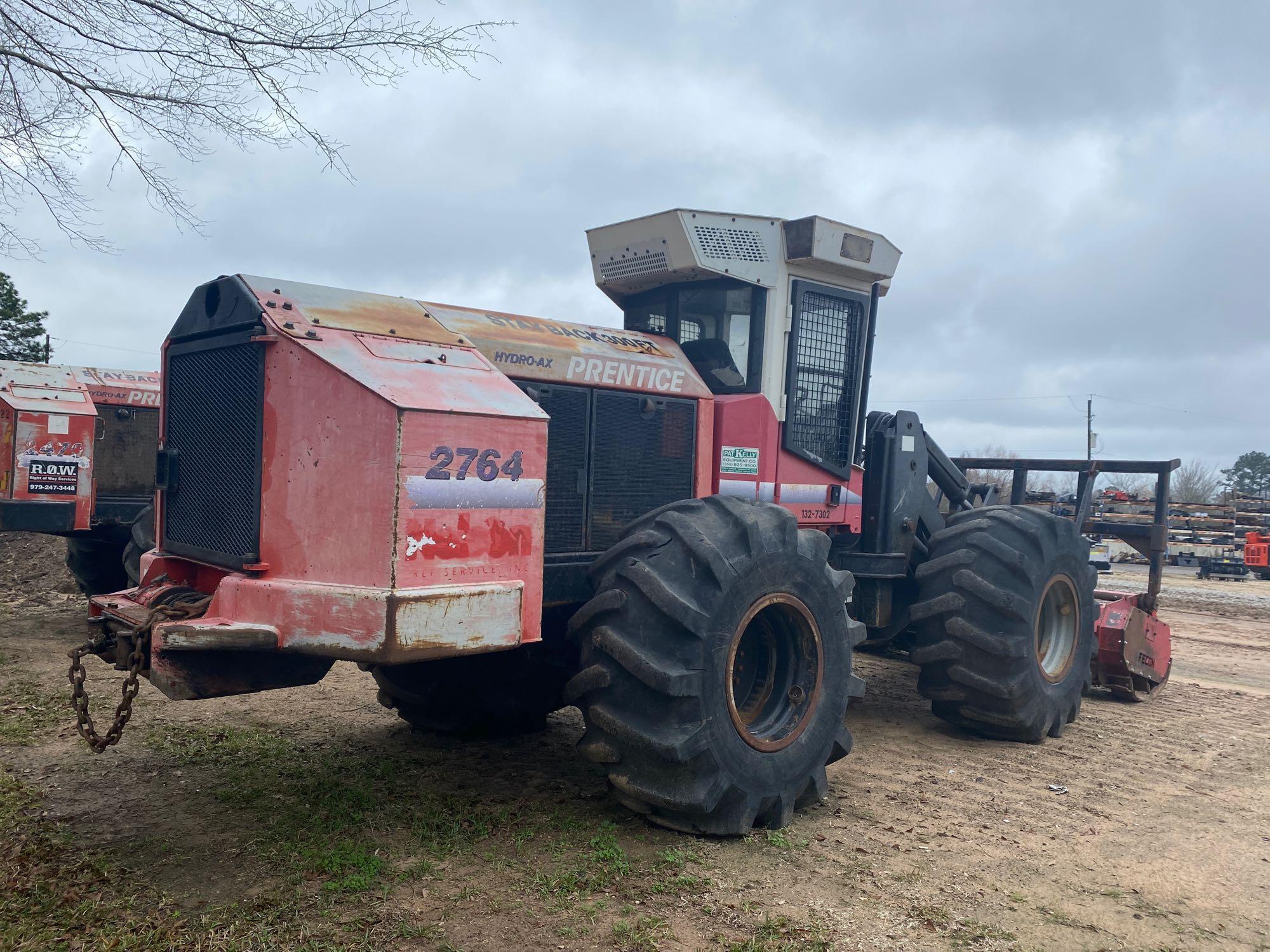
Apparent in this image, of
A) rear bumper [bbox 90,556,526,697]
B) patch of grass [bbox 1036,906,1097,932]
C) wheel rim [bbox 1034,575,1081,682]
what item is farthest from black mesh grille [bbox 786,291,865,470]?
patch of grass [bbox 1036,906,1097,932]

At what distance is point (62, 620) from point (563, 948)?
9337 millimetres

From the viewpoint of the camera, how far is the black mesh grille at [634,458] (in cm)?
500

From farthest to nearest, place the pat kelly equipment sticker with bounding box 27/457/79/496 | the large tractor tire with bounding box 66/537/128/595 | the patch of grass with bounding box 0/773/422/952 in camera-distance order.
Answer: the large tractor tire with bounding box 66/537/128/595 → the pat kelly equipment sticker with bounding box 27/457/79/496 → the patch of grass with bounding box 0/773/422/952

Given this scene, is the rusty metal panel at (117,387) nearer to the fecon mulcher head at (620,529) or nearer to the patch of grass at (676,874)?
the fecon mulcher head at (620,529)

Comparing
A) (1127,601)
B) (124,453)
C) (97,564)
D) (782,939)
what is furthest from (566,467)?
(97,564)

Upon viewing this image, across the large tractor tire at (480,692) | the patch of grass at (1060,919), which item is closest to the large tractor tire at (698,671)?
the large tractor tire at (480,692)

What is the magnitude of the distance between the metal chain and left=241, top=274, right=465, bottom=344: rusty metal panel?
125 centimetres

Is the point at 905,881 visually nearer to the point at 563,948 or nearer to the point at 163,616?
the point at 563,948

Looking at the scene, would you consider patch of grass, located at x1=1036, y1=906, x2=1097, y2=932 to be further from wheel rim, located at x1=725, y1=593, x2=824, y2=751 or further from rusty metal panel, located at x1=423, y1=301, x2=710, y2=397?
rusty metal panel, located at x1=423, y1=301, x2=710, y2=397

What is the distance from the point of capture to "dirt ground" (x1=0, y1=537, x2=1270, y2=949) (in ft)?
11.1

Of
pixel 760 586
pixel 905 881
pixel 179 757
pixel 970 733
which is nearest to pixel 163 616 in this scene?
pixel 179 757

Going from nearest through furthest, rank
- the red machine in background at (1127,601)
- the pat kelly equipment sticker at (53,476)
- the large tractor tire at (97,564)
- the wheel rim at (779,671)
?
the wheel rim at (779,671), the red machine in background at (1127,601), the pat kelly equipment sticker at (53,476), the large tractor tire at (97,564)

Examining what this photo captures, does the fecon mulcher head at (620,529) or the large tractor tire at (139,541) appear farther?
the large tractor tire at (139,541)

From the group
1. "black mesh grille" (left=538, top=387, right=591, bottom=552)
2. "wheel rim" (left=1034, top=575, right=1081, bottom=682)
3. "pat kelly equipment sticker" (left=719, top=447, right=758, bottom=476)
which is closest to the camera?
"black mesh grille" (left=538, top=387, right=591, bottom=552)
